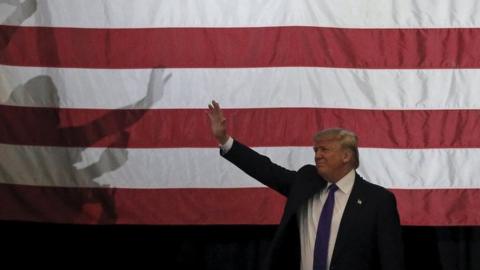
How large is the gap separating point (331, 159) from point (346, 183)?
112 millimetres

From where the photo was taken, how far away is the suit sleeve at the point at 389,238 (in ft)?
10.1

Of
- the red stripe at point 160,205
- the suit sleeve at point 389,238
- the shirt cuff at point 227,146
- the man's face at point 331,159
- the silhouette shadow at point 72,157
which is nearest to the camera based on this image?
the suit sleeve at point 389,238

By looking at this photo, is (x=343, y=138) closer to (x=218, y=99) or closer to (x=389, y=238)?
(x=389, y=238)

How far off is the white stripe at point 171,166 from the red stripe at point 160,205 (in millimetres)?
38

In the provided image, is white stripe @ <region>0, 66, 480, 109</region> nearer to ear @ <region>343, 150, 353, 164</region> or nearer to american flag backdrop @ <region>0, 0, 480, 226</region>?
american flag backdrop @ <region>0, 0, 480, 226</region>

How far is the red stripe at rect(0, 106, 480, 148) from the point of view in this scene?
13.0 ft

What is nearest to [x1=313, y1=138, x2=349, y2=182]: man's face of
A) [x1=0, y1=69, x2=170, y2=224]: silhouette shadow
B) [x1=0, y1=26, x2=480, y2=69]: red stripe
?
[x1=0, y1=26, x2=480, y2=69]: red stripe

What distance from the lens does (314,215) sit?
3.22 m

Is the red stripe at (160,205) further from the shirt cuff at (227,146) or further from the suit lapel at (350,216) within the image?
the suit lapel at (350,216)

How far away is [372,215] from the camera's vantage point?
3.16 meters

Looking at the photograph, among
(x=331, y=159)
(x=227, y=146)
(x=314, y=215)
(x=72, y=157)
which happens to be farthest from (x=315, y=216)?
(x=72, y=157)

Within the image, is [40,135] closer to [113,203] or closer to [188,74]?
[113,203]

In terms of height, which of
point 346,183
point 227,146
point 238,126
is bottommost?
point 346,183

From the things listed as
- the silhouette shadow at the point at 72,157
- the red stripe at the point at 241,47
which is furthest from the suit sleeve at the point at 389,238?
the silhouette shadow at the point at 72,157
